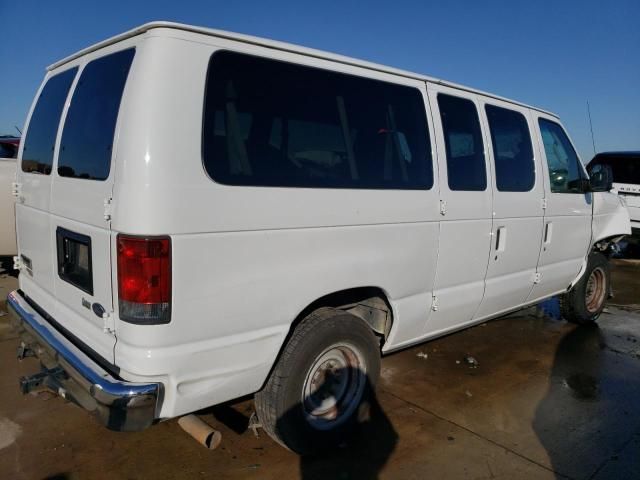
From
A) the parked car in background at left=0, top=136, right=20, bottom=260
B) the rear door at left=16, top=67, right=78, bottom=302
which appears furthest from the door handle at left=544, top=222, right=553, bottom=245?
the parked car in background at left=0, top=136, right=20, bottom=260

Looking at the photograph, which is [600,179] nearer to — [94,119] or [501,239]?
[501,239]

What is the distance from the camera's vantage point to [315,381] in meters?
3.04

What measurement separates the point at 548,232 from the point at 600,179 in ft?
3.64

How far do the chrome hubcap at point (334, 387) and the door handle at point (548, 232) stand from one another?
8.00ft

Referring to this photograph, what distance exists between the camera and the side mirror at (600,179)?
201 inches

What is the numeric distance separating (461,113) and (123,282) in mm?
2754

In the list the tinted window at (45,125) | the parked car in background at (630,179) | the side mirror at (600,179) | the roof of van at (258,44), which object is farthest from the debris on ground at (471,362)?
the parked car in background at (630,179)

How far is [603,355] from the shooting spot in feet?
16.4

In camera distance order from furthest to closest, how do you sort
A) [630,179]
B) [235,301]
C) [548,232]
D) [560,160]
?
[630,179] < [560,160] < [548,232] < [235,301]

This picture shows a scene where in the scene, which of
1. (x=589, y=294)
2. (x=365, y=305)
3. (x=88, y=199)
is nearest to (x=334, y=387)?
(x=365, y=305)

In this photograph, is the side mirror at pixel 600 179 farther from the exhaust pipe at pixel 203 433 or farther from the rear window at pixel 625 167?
the rear window at pixel 625 167

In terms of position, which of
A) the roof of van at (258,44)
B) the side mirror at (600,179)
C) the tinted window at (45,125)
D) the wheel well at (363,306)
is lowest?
the wheel well at (363,306)

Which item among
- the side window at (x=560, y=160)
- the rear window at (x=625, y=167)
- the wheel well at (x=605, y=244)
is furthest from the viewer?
the rear window at (x=625, y=167)

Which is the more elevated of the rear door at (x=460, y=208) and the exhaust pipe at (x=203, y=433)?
the rear door at (x=460, y=208)
